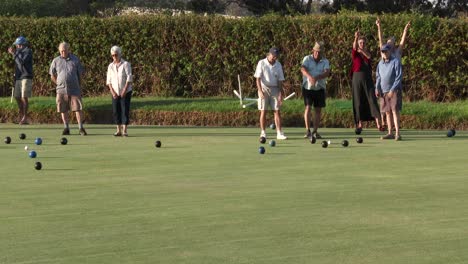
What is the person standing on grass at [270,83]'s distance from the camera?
65.1 feet

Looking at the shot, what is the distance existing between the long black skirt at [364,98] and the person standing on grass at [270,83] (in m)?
2.26

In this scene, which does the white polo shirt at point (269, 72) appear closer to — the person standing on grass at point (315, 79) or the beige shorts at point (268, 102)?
the beige shorts at point (268, 102)

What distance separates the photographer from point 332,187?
493 inches

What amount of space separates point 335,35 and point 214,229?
734 inches

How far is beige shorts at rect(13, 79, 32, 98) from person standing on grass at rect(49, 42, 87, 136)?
11.9 ft

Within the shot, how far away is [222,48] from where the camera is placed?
2923cm

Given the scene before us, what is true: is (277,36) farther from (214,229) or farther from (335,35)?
(214,229)

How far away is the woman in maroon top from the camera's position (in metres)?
21.6

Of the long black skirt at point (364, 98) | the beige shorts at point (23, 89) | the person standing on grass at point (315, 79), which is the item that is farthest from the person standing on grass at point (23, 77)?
the person standing on grass at point (315, 79)

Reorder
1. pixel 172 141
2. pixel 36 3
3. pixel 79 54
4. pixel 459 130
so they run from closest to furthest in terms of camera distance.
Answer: pixel 172 141, pixel 459 130, pixel 79 54, pixel 36 3

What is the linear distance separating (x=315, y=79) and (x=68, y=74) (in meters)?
4.55

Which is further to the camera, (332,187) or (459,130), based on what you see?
(459,130)

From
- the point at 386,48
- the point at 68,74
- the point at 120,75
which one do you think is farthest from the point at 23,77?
the point at 386,48

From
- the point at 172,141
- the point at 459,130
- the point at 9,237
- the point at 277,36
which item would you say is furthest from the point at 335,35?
the point at 9,237
